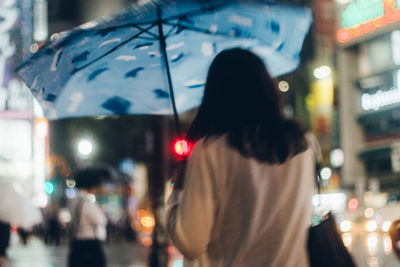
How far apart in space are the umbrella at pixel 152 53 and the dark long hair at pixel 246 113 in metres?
1.01

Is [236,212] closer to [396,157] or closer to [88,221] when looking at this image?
[88,221]

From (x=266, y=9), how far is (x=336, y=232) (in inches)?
62.4

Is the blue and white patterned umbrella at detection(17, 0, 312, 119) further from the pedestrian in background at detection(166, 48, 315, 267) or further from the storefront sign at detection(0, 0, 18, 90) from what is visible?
the storefront sign at detection(0, 0, 18, 90)

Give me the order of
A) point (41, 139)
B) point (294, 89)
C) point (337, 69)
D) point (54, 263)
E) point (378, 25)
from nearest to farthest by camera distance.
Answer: point (54, 263) → point (41, 139) → point (378, 25) → point (337, 69) → point (294, 89)

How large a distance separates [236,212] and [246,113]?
404 mm

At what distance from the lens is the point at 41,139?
114ft

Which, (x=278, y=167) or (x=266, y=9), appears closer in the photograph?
(x=278, y=167)

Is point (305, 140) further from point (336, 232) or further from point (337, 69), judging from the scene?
point (337, 69)

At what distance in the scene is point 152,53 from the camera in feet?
14.2

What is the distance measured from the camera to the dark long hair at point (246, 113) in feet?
8.47

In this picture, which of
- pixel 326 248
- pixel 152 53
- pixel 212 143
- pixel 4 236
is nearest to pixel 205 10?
pixel 152 53

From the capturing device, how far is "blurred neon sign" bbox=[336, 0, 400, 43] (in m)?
40.8

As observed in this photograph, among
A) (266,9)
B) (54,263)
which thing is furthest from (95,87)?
(54,263)

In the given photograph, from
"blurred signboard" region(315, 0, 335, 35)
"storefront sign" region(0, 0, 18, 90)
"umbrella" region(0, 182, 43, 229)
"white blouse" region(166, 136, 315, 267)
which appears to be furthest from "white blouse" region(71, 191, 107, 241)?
"blurred signboard" region(315, 0, 335, 35)
